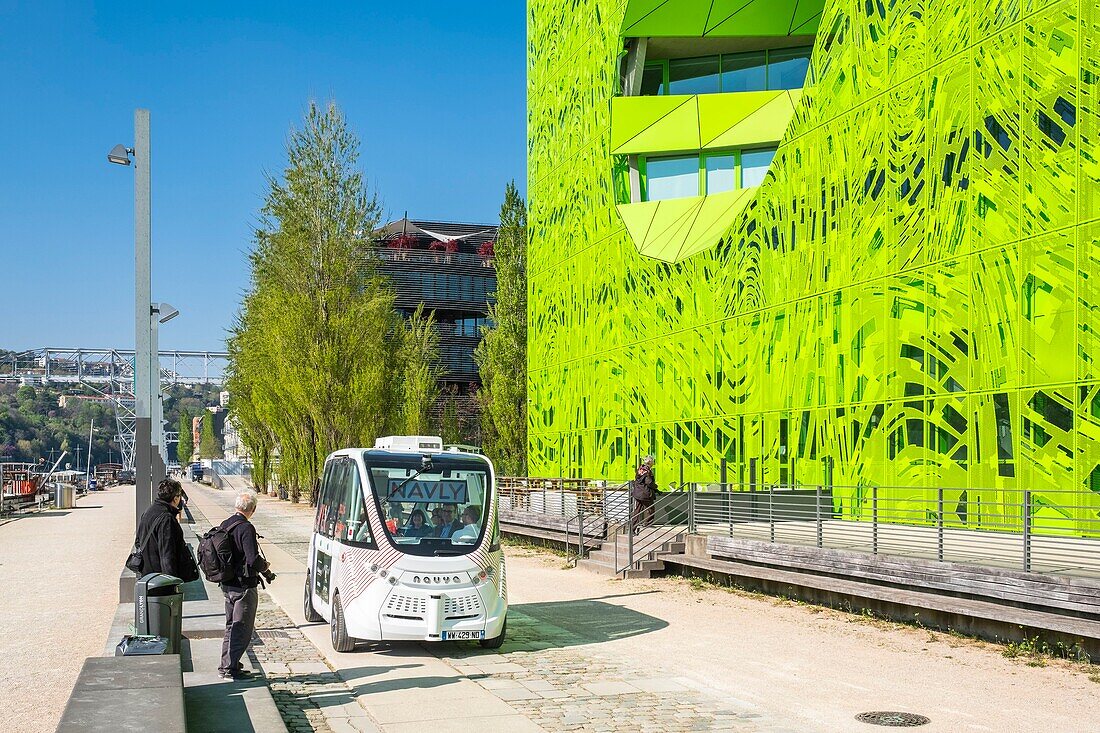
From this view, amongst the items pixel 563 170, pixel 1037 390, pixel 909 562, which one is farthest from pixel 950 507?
pixel 563 170

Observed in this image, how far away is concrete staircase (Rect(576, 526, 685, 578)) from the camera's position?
21953 mm

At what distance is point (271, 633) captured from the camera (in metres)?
14.6

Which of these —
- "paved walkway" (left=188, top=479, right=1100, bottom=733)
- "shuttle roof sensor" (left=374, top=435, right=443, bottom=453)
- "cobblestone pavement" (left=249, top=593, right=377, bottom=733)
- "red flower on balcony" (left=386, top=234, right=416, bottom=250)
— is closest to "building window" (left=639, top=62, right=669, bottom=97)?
"paved walkway" (left=188, top=479, right=1100, bottom=733)

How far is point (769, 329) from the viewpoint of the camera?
28.1 metres

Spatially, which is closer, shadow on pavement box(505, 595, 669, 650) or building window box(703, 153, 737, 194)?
shadow on pavement box(505, 595, 669, 650)

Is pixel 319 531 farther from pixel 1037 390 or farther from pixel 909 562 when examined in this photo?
pixel 1037 390

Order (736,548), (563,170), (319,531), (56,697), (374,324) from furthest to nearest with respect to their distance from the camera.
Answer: (374,324), (563,170), (736,548), (319,531), (56,697)

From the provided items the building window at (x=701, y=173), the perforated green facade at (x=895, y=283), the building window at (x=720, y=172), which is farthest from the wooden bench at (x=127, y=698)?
the building window at (x=720, y=172)

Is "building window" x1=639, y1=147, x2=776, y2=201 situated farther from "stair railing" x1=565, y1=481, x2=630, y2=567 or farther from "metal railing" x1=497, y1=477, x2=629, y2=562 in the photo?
"stair railing" x1=565, y1=481, x2=630, y2=567

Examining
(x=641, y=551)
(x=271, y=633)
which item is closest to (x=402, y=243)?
(x=641, y=551)

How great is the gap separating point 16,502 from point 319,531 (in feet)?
158

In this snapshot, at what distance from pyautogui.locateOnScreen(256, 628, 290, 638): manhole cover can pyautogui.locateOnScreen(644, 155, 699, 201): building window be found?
81.0ft

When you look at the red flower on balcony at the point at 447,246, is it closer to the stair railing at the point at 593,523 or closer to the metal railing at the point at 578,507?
the metal railing at the point at 578,507

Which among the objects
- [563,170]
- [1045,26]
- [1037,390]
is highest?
[563,170]
